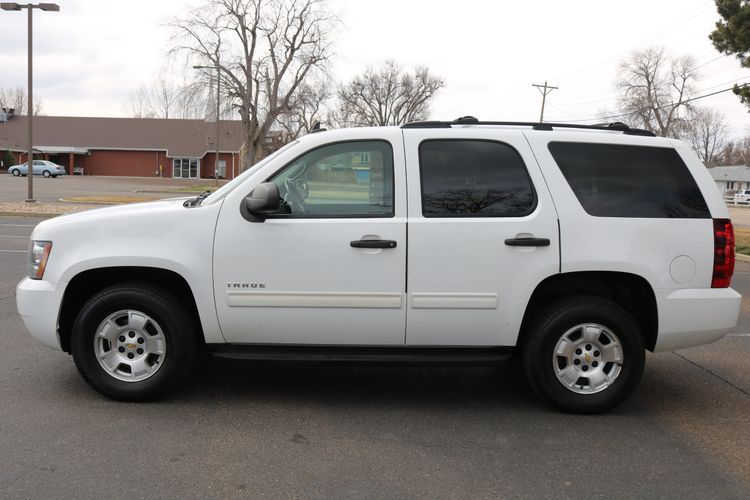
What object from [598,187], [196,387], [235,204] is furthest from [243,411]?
[598,187]

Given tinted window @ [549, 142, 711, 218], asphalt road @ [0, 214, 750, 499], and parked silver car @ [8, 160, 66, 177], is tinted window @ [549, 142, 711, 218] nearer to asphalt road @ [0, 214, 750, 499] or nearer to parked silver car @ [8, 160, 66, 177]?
asphalt road @ [0, 214, 750, 499]

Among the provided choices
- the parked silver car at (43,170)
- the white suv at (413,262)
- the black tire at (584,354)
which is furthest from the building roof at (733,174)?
the black tire at (584,354)

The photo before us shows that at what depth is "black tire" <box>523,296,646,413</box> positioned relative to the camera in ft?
14.4

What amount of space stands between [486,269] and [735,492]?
1.86 m

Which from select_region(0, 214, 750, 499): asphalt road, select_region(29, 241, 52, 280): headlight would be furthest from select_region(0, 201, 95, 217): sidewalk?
select_region(0, 214, 750, 499): asphalt road

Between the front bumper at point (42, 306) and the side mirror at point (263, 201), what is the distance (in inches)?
55.8

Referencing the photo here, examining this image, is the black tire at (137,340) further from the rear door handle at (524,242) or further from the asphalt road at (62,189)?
the asphalt road at (62,189)

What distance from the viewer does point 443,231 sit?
431 cm

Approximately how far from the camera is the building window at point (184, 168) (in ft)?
225

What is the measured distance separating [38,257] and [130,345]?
0.88 metres

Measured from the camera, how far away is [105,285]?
4664mm

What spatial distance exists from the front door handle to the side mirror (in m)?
0.56

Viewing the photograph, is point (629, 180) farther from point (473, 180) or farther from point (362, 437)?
point (362, 437)

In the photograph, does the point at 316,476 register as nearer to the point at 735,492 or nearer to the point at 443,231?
the point at 443,231
